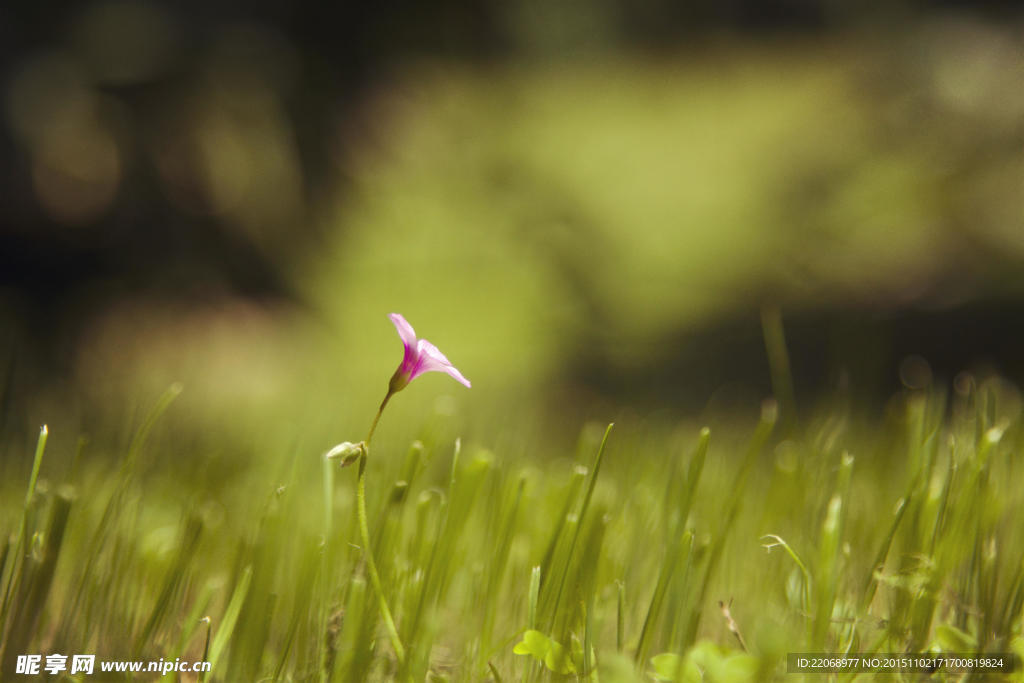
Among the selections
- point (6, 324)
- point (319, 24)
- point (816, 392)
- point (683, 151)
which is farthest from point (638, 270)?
point (6, 324)

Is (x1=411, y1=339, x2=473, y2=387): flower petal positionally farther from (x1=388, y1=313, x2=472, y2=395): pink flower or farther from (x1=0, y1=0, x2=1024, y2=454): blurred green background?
(x1=0, y1=0, x2=1024, y2=454): blurred green background

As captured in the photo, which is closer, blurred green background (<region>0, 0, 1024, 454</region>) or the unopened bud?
the unopened bud

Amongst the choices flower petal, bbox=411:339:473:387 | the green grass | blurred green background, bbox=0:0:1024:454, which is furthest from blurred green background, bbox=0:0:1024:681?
flower petal, bbox=411:339:473:387

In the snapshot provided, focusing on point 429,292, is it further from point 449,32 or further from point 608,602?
point 608,602

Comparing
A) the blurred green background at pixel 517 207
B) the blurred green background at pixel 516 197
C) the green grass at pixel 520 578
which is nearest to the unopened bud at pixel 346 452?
the green grass at pixel 520 578

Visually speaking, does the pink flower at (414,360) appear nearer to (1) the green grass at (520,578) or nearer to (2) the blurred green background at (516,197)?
(1) the green grass at (520,578)

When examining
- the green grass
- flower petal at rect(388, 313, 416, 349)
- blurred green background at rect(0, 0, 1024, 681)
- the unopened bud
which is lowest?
the green grass
